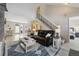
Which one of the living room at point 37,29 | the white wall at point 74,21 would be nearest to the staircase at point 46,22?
the living room at point 37,29

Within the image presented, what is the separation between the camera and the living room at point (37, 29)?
84.4 inches

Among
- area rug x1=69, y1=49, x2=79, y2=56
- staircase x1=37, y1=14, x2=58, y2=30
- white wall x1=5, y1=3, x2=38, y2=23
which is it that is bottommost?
area rug x1=69, y1=49, x2=79, y2=56

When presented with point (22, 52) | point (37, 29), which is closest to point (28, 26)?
point (37, 29)

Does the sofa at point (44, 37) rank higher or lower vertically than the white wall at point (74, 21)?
lower

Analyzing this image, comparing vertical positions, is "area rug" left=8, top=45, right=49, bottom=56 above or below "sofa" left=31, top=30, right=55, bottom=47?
below

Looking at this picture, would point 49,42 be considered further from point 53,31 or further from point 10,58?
point 10,58

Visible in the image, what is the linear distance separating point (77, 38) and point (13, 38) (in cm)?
118

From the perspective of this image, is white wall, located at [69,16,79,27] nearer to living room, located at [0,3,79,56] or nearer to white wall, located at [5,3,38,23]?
living room, located at [0,3,79,56]

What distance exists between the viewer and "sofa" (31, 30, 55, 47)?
7.18ft

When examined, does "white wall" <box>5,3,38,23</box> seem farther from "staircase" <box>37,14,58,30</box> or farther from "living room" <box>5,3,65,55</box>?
"staircase" <box>37,14,58,30</box>

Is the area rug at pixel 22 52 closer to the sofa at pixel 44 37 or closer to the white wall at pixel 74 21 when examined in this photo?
the sofa at pixel 44 37

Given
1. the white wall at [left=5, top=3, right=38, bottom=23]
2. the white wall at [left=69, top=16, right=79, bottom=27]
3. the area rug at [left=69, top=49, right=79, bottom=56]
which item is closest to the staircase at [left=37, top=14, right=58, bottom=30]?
the white wall at [left=5, top=3, right=38, bottom=23]

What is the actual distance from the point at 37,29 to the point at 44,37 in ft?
0.66

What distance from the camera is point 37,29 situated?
7.27 ft
